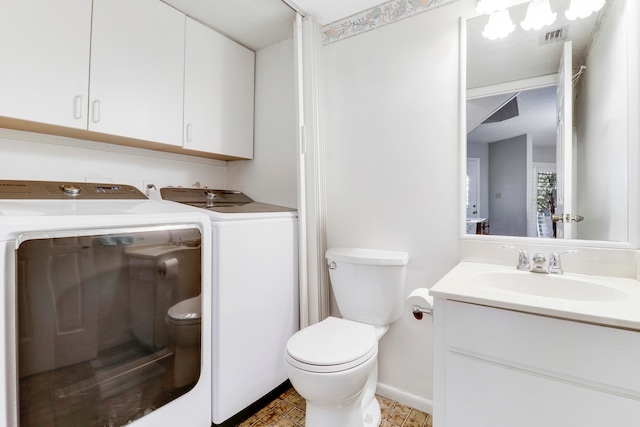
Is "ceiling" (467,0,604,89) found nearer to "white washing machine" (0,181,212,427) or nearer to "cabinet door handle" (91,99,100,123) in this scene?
"white washing machine" (0,181,212,427)

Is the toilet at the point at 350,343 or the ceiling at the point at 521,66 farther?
the ceiling at the point at 521,66

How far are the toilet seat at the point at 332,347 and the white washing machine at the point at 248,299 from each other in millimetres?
330

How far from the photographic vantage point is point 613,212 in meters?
1.23

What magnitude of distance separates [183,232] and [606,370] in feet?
4.73

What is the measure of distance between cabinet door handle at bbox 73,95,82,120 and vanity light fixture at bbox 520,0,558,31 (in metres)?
2.05

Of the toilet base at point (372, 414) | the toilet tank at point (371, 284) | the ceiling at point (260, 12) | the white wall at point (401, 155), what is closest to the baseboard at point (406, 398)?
the white wall at point (401, 155)

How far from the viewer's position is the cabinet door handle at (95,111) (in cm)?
141

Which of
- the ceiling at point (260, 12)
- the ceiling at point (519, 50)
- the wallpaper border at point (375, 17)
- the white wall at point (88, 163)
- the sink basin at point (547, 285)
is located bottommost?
the sink basin at point (547, 285)

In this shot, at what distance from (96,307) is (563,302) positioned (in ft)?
4.85

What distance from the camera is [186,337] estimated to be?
4.33 feet

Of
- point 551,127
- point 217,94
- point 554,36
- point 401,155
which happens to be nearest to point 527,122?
point 551,127

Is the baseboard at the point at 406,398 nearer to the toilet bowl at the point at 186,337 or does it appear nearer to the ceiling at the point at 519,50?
the toilet bowl at the point at 186,337

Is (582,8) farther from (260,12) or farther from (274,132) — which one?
(274,132)

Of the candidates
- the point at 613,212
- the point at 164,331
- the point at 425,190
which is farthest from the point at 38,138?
the point at 613,212
